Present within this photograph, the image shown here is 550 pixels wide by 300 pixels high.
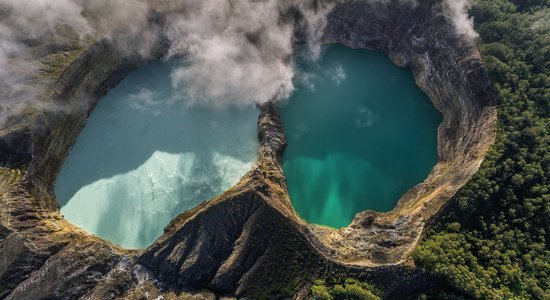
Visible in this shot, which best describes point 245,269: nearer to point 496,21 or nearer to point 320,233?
point 320,233

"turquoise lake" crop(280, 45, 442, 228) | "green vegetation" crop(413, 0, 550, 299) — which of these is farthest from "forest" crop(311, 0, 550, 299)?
"turquoise lake" crop(280, 45, 442, 228)

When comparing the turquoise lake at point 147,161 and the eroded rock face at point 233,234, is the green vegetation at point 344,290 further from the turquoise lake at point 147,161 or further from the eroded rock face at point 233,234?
the turquoise lake at point 147,161

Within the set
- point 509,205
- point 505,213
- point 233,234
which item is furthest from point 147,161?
point 509,205

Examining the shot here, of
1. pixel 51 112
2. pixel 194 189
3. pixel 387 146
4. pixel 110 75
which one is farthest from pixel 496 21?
pixel 51 112

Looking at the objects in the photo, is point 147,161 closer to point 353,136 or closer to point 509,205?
point 353,136

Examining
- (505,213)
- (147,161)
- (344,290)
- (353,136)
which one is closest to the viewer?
(344,290)

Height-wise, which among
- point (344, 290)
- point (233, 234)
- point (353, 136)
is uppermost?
point (353, 136)
